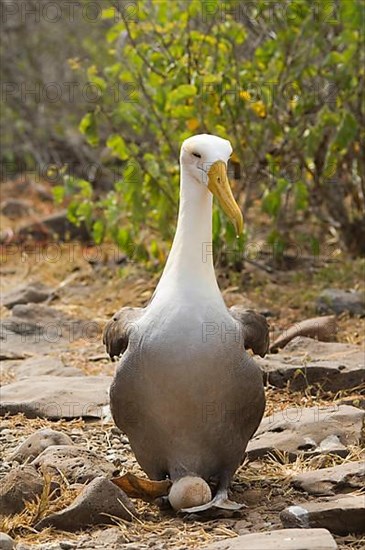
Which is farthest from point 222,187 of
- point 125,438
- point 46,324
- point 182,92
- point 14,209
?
point 14,209

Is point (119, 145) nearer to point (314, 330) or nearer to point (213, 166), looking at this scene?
point (314, 330)

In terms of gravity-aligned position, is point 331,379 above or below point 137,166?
below

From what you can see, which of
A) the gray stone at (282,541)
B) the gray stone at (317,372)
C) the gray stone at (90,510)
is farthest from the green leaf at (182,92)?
the gray stone at (282,541)

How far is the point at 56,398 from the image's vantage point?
5383mm

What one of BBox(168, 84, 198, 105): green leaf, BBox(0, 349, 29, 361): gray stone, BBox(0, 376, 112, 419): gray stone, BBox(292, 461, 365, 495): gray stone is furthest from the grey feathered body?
BBox(168, 84, 198, 105): green leaf

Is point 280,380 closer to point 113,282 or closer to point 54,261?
point 113,282

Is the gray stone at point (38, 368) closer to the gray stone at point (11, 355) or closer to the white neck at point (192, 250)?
the gray stone at point (11, 355)

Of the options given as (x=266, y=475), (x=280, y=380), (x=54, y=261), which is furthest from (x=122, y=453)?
(x=54, y=261)

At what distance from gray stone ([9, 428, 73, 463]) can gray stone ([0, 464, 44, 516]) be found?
19.5 inches

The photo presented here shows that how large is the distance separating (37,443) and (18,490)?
2.19 feet

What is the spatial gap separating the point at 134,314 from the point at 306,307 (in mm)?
3049

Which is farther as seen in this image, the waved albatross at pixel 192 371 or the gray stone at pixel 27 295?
the gray stone at pixel 27 295

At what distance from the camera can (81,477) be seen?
4082 millimetres

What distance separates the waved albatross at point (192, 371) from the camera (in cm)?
396
